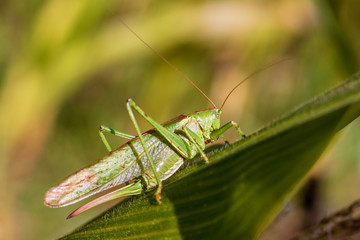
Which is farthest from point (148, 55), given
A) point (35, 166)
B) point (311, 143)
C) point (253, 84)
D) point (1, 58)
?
point (311, 143)

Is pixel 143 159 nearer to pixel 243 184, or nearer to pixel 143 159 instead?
pixel 143 159

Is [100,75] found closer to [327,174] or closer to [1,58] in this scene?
[1,58]

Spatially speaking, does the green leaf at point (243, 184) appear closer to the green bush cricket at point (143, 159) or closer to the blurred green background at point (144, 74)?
the green bush cricket at point (143, 159)

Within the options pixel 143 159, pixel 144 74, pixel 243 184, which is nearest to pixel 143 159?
pixel 143 159

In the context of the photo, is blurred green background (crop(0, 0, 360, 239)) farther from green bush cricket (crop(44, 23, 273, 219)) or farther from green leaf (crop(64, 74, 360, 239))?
green leaf (crop(64, 74, 360, 239))

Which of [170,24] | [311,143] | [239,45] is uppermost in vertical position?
[170,24]

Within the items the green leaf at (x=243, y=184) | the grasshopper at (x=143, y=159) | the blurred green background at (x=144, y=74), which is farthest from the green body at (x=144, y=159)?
the blurred green background at (x=144, y=74)
